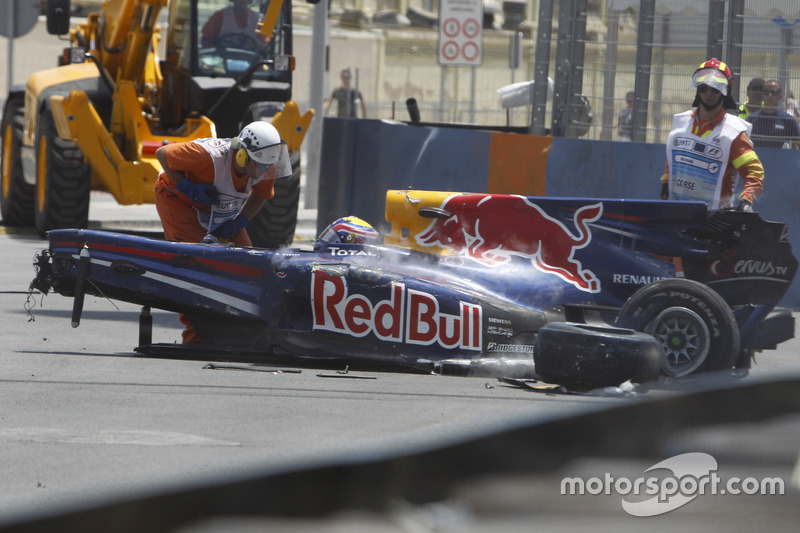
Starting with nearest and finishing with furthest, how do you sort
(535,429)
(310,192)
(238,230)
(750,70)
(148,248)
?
(535,429), (148,248), (238,230), (750,70), (310,192)

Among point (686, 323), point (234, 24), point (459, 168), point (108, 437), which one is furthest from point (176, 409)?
point (234, 24)

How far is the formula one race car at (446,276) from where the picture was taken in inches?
272

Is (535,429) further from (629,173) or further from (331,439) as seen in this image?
(629,173)

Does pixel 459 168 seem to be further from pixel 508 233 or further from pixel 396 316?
pixel 396 316

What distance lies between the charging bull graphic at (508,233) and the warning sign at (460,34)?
11.5 metres

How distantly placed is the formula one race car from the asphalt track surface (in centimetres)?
24

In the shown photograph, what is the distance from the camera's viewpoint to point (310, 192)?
17984 millimetres

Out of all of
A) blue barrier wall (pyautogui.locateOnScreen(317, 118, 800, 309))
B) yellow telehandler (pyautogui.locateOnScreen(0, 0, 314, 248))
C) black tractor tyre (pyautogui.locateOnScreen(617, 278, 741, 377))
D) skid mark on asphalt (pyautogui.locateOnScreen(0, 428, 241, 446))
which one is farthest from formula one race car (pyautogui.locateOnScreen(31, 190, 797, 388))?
Result: yellow telehandler (pyautogui.locateOnScreen(0, 0, 314, 248))

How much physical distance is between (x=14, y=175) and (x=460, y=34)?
7.54 m

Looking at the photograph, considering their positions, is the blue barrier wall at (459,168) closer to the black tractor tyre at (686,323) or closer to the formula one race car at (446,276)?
the formula one race car at (446,276)

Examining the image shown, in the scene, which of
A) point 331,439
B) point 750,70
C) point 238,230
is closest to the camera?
point 331,439

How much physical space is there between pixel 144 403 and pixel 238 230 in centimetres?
257

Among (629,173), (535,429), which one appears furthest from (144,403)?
(629,173)

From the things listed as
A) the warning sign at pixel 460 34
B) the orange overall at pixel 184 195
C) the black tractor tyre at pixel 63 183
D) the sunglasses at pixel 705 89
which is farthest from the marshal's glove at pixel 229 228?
the warning sign at pixel 460 34
